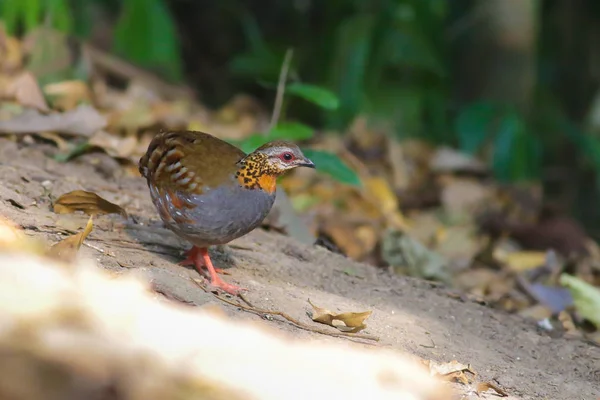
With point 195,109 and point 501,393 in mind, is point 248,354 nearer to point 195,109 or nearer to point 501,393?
point 501,393

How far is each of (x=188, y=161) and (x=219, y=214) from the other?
27 centimetres

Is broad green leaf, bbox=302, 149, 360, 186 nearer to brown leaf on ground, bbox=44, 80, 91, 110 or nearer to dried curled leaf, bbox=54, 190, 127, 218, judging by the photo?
dried curled leaf, bbox=54, 190, 127, 218

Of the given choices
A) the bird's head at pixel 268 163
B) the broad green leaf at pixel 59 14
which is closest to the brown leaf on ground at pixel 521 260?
the bird's head at pixel 268 163

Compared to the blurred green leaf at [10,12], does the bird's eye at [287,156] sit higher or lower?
higher

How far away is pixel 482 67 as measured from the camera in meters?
8.86

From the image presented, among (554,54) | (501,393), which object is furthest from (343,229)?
(554,54)

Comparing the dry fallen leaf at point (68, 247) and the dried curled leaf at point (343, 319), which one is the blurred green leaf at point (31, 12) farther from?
the dried curled leaf at point (343, 319)

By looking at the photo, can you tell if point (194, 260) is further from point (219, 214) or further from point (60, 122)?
point (60, 122)

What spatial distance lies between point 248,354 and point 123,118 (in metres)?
4.23

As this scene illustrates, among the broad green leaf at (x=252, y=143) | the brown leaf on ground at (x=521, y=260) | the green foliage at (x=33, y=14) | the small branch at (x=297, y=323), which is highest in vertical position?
the green foliage at (x=33, y=14)

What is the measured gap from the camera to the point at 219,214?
11.6 ft

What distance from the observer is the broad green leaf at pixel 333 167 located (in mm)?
4898

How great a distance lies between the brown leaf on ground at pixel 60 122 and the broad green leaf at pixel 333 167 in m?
1.28

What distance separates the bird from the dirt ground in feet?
0.56
